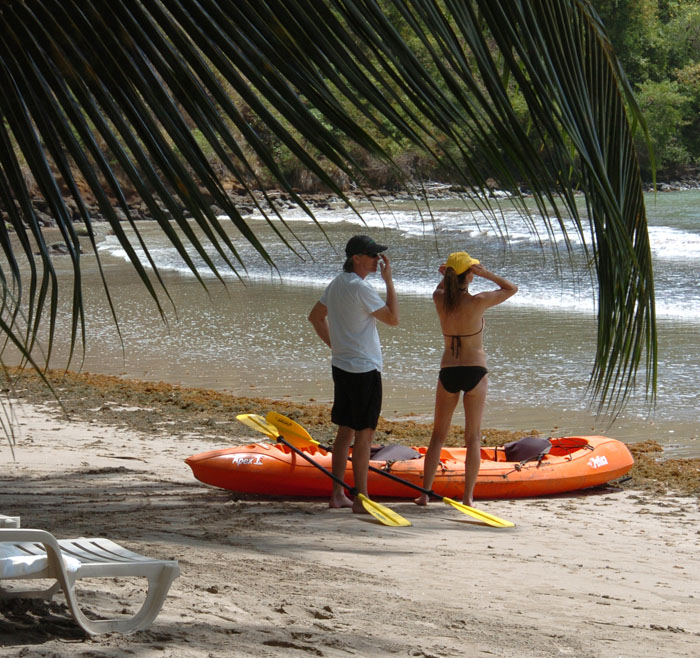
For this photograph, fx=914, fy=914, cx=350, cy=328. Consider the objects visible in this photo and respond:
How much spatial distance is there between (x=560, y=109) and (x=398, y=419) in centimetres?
692

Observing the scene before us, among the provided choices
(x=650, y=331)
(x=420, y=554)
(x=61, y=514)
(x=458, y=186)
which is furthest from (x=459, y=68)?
(x=61, y=514)

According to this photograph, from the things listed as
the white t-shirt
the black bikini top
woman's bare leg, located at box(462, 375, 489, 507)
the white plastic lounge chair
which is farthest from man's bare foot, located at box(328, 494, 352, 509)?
the white plastic lounge chair

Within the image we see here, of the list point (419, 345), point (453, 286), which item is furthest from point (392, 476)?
point (419, 345)

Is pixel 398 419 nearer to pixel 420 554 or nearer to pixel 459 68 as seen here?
pixel 420 554

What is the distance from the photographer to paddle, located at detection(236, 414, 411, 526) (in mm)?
4901

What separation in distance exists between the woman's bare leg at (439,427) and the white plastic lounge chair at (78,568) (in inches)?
108

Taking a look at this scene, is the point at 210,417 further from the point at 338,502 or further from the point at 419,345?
the point at 419,345

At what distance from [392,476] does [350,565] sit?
1.73m

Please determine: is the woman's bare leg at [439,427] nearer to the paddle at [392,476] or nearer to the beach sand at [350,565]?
the paddle at [392,476]

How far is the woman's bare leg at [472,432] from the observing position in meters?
5.24

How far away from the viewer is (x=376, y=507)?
5020 mm

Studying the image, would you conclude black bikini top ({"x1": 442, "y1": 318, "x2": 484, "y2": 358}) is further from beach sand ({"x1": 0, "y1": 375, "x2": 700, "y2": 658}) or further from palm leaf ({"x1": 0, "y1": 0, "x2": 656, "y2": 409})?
palm leaf ({"x1": 0, "y1": 0, "x2": 656, "y2": 409})

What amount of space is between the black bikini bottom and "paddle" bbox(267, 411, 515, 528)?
25.1 inches

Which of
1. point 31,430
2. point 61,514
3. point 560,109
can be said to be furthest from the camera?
point 31,430
